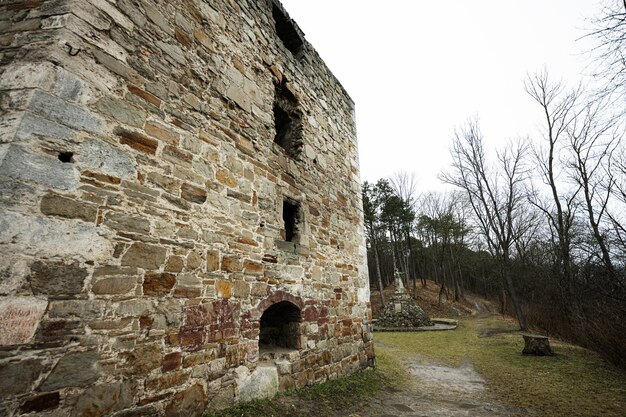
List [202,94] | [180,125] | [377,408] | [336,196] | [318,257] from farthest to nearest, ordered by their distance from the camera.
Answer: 1. [336,196]
2. [318,257]
3. [377,408]
4. [202,94]
5. [180,125]

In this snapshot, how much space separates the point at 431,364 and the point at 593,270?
6.89 meters

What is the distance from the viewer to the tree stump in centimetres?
756

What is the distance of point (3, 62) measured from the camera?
2.40 metres

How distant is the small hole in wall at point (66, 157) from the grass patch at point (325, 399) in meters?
2.67

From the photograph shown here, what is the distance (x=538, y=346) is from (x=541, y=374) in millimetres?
2127

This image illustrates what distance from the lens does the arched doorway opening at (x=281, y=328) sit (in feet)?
14.4

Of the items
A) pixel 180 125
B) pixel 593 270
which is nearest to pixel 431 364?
pixel 593 270

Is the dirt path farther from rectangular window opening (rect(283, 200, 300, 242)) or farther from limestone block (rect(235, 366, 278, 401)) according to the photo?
rectangular window opening (rect(283, 200, 300, 242))

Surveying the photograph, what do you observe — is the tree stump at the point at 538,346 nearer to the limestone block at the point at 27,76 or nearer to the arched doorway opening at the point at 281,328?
the arched doorway opening at the point at 281,328

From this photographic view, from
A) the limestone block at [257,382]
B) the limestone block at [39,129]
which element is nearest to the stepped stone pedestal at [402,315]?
the limestone block at [257,382]

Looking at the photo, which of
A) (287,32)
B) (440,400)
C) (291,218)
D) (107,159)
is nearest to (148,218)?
(107,159)

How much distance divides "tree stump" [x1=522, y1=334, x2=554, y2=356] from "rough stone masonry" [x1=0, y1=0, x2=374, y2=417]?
19.9ft

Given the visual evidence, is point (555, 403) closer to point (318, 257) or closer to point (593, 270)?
point (318, 257)

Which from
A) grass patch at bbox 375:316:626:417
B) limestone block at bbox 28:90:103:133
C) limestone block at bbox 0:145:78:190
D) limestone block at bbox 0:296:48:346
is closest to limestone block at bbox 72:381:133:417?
limestone block at bbox 0:296:48:346
